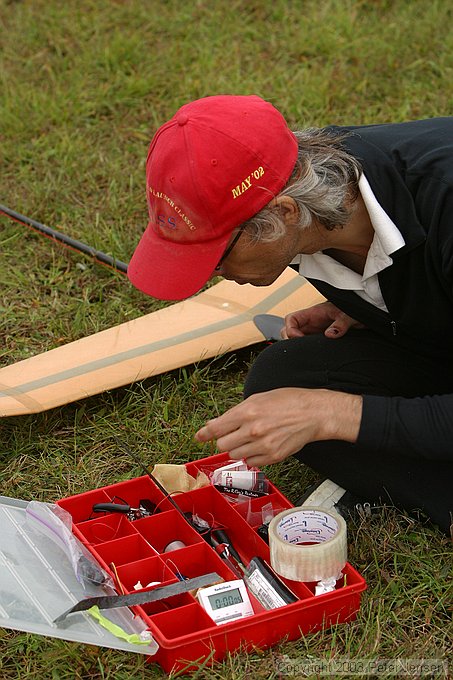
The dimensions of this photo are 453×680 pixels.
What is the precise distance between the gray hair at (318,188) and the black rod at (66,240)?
1.68 meters

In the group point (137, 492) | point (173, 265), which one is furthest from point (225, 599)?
point (173, 265)

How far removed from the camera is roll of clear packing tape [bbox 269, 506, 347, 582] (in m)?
2.40

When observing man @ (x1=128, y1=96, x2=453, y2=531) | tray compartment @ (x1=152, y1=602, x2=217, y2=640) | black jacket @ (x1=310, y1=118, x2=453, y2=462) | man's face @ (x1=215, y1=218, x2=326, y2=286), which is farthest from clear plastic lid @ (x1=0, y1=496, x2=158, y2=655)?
man's face @ (x1=215, y1=218, x2=326, y2=286)

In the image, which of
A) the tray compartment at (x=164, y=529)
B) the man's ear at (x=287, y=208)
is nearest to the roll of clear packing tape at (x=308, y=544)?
the tray compartment at (x=164, y=529)

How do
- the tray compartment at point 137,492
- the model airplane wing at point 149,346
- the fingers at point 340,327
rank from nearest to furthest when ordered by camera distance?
the tray compartment at point 137,492, the fingers at point 340,327, the model airplane wing at point 149,346

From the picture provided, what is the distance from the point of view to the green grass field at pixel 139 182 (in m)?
2.49

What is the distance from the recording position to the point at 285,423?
91.9 inches

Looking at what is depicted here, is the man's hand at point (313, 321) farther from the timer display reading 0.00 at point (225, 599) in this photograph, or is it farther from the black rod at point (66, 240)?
the black rod at point (66, 240)

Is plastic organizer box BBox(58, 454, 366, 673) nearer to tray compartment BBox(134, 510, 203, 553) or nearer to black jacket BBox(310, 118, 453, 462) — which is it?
tray compartment BBox(134, 510, 203, 553)

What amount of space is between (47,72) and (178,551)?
358 cm

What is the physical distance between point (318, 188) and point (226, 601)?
3.23 ft

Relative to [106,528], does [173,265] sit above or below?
above

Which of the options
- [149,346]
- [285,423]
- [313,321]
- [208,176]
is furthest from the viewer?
[149,346]

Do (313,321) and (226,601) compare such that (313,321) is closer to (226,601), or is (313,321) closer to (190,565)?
(190,565)
